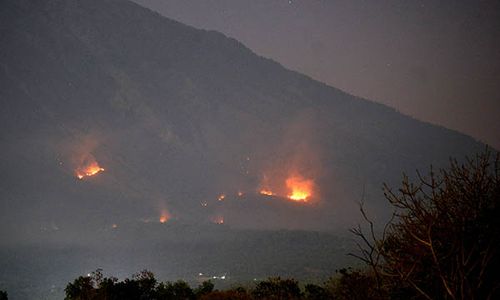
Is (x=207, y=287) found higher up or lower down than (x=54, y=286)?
lower down

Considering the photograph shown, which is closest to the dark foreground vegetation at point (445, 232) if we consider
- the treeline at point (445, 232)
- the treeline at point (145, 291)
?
the treeline at point (445, 232)

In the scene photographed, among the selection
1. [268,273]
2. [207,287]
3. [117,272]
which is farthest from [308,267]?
[117,272]

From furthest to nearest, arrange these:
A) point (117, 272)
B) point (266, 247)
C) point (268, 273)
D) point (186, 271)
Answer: point (117, 272) → point (266, 247) → point (186, 271) → point (268, 273)

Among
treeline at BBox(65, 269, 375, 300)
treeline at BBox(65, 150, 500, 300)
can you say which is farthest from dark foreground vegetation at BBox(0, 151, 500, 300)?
treeline at BBox(65, 269, 375, 300)

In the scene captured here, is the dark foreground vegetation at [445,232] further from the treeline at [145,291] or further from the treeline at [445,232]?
the treeline at [145,291]

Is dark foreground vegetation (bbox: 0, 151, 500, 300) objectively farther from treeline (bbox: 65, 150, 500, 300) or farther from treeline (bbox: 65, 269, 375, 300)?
treeline (bbox: 65, 269, 375, 300)

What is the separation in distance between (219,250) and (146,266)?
3601cm

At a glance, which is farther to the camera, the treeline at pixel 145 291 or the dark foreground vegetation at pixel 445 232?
the treeline at pixel 145 291

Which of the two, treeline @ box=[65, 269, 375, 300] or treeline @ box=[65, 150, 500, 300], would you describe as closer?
treeline @ box=[65, 150, 500, 300]

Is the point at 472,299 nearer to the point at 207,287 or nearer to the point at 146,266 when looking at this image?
the point at 207,287

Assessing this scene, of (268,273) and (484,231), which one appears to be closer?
(484,231)

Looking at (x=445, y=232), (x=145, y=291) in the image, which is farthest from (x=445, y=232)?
(x=145, y=291)

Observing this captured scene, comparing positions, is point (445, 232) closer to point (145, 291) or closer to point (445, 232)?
point (445, 232)

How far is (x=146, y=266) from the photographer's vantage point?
163 meters
